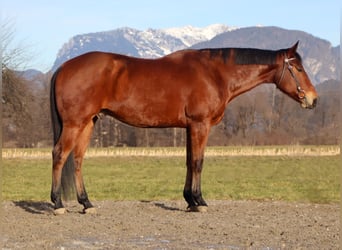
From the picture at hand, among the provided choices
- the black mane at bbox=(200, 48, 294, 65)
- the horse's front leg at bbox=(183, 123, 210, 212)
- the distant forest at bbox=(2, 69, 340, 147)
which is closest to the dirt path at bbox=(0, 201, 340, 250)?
the horse's front leg at bbox=(183, 123, 210, 212)

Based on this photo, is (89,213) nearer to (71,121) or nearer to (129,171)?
(71,121)

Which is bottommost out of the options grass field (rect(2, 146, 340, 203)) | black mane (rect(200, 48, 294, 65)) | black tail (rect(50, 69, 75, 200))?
grass field (rect(2, 146, 340, 203))

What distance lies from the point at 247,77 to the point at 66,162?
368 centimetres

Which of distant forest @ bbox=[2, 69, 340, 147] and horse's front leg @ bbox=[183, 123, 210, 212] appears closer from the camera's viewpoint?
horse's front leg @ bbox=[183, 123, 210, 212]

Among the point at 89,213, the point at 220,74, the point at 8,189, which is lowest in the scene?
the point at 8,189

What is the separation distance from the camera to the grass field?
16.6 meters

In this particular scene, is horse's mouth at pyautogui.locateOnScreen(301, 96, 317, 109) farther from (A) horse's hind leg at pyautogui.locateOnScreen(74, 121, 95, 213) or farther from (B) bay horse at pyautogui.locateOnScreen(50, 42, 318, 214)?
(A) horse's hind leg at pyautogui.locateOnScreen(74, 121, 95, 213)

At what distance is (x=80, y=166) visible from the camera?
1020 cm

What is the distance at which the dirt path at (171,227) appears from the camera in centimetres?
731

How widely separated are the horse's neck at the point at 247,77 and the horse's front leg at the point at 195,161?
0.99m

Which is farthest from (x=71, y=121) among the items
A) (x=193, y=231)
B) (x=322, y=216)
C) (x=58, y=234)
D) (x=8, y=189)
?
(x=8, y=189)

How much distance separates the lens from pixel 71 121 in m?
9.70

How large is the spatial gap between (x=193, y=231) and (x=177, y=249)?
1405 millimetres

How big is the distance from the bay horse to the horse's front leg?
0.06 feet
